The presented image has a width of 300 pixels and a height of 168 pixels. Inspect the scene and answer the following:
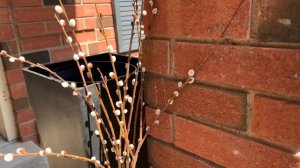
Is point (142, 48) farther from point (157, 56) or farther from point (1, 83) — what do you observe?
point (1, 83)

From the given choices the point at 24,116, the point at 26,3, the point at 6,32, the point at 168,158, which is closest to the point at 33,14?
the point at 26,3

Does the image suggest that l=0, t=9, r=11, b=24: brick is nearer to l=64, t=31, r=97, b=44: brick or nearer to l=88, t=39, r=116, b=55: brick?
l=64, t=31, r=97, b=44: brick

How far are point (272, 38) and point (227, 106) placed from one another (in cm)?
17

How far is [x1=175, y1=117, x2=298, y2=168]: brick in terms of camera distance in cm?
54

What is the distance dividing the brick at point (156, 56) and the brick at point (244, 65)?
0.03m

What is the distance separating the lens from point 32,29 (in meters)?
1.48

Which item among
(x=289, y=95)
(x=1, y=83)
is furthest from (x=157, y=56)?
(x=1, y=83)

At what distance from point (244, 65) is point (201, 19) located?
0.13 metres

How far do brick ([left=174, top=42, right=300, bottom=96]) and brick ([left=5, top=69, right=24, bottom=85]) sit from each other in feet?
3.63

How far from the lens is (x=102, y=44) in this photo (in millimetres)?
1829

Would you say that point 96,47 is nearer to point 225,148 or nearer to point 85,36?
point 85,36

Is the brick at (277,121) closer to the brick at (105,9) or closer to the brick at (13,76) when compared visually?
the brick at (13,76)

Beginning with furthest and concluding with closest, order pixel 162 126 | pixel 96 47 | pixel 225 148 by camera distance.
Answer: pixel 96 47 → pixel 162 126 → pixel 225 148

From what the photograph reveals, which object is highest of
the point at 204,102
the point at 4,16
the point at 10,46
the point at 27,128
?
the point at 4,16
